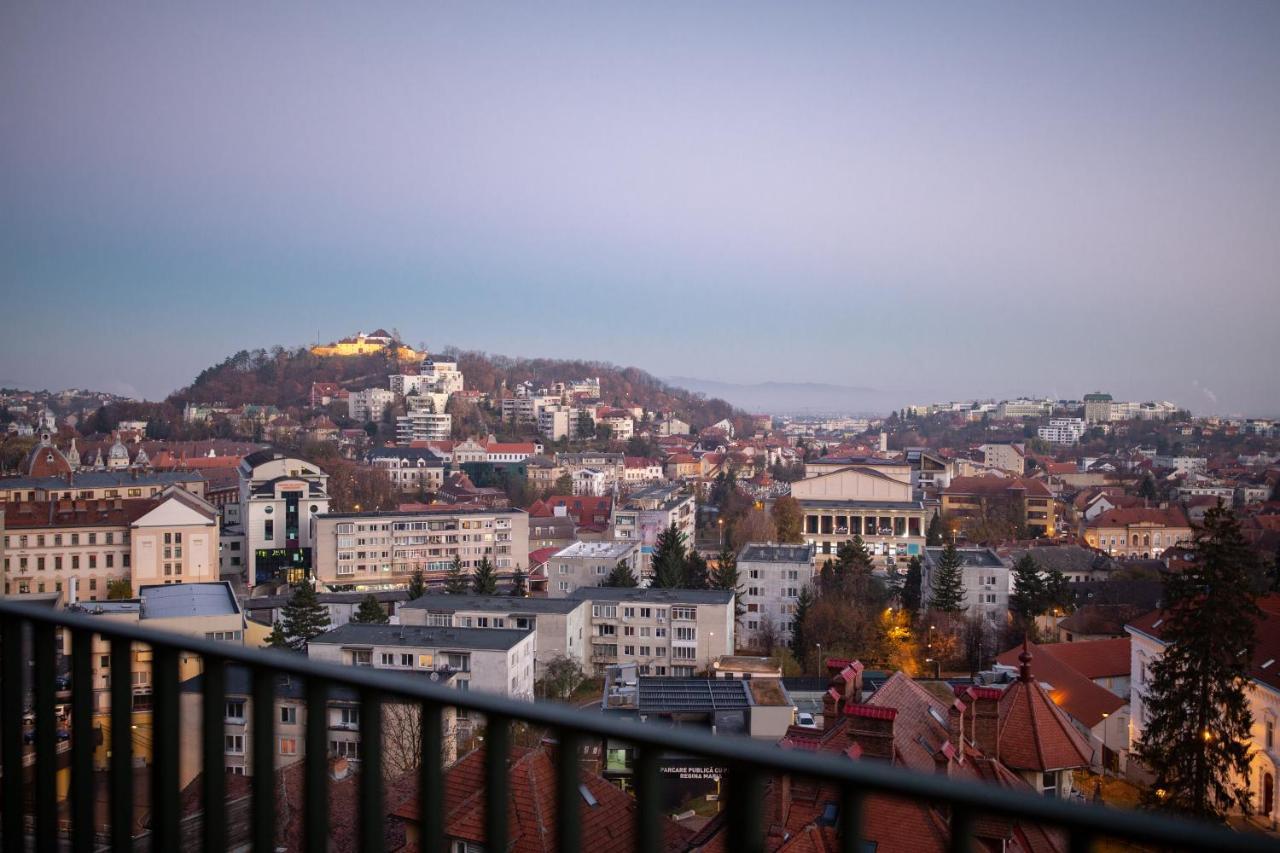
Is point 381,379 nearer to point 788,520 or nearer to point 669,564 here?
point 788,520

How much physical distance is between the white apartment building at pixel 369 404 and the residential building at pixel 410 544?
2501cm

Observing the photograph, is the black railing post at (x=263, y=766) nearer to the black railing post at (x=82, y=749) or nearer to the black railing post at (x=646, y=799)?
the black railing post at (x=82, y=749)

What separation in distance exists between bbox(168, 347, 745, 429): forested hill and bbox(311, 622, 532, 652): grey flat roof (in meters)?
32.0

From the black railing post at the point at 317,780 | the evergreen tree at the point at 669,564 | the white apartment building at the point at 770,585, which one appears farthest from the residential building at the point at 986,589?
the black railing post at the point at 317,780

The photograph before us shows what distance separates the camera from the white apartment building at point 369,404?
46.4 metres

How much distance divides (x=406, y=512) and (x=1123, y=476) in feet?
101

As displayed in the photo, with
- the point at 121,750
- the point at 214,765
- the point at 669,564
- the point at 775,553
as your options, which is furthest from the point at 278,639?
the point at 214,765

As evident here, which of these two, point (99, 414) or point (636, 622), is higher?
point (99, 414)

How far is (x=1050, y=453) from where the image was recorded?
53.6 metres

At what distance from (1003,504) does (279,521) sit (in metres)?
21.2

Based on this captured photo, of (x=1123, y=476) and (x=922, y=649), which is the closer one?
(x=922, y=649)

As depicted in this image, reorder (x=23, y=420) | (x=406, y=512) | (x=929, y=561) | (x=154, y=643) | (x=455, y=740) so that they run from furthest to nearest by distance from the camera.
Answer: (x=23, y=420)
(x=406, y=512)
(x=929, y=561)
(x=154, y=643)
(x=455, y=740)

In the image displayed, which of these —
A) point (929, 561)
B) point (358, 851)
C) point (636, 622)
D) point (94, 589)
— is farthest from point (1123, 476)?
point (358, 851)

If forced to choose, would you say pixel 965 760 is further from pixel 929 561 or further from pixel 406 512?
pixel 406 512
